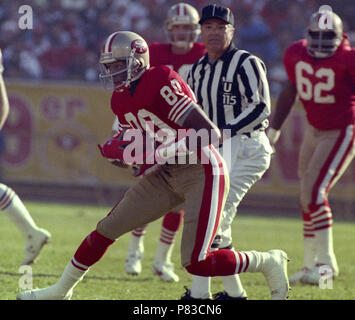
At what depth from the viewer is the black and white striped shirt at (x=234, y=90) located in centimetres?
492

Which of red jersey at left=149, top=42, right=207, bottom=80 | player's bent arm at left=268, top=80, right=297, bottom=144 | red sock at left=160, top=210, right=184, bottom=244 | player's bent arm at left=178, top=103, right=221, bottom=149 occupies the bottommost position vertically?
red sock at left=160, top=210, right=184, bottom=244

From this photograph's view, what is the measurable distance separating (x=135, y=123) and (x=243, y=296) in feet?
4.72

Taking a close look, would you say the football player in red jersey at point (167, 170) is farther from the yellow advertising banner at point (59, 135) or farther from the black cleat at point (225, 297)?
the yellow advertising banner at point (59, 135)

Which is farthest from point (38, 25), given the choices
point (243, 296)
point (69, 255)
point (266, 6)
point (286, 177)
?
point (243, 296)

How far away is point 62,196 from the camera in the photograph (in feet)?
40.9

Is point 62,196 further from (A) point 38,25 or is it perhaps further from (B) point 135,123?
(B) point 135,123

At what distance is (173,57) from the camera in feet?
21.0

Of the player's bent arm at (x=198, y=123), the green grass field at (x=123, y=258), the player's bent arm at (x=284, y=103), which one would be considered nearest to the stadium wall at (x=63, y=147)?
the green grass field at (x=123, y=258)

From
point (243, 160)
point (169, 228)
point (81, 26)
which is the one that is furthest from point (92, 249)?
point (81, 26)

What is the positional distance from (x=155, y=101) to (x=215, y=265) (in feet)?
3.01

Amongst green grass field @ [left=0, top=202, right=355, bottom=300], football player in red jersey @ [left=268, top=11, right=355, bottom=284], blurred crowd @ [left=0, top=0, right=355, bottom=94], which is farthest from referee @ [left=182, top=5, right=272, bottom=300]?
blurred crowd @ [left=0, top=0, right=355, bottom=94]

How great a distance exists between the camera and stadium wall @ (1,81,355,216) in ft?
40.1

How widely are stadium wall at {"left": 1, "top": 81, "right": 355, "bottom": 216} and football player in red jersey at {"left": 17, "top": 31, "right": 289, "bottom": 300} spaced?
298 inches

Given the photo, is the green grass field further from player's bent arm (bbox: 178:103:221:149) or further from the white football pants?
player's bent arm (bbox: 178:103:221:149)
